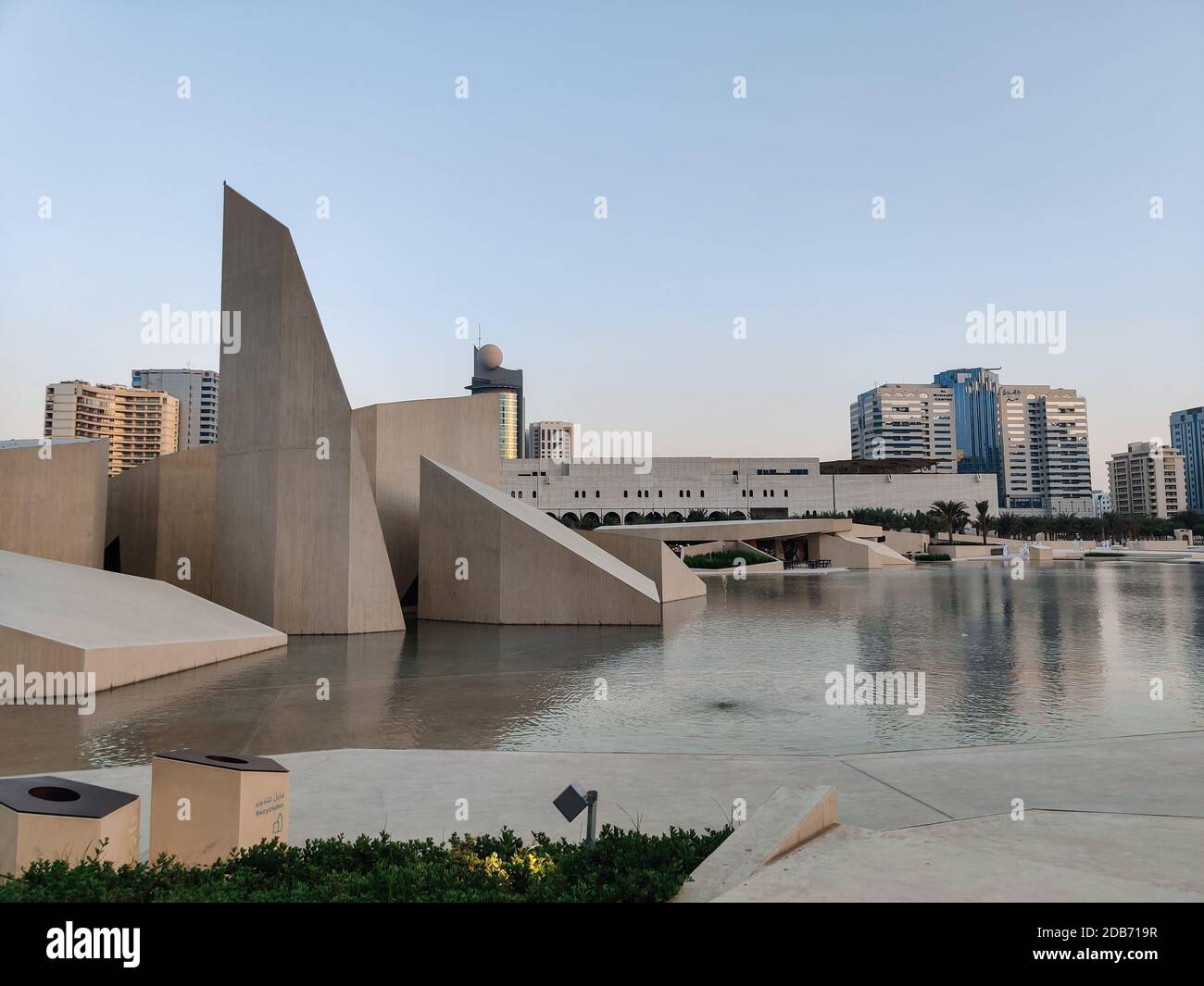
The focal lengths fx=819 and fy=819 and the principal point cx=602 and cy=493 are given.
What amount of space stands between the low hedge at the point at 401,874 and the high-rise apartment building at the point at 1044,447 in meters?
187

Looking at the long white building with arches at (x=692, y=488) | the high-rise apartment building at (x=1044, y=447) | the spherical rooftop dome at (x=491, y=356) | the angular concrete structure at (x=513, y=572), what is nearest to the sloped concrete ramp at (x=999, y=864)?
the angular concrete structure at (x=513, y=572)

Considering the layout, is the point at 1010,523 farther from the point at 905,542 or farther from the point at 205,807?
the point at 205,807

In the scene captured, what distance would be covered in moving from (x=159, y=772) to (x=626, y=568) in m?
19.4

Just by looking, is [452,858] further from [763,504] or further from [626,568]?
[763,504]

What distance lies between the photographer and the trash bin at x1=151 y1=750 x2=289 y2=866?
4953 millimetres

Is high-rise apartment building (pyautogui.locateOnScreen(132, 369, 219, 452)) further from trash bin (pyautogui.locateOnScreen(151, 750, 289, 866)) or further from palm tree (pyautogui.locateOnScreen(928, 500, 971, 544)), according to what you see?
trash bin (pyautogui.locateOnScreen(151, 750, 289, 866))

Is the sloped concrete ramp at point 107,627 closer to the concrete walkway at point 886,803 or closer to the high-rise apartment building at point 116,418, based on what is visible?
the concrete walkway at point 886,803

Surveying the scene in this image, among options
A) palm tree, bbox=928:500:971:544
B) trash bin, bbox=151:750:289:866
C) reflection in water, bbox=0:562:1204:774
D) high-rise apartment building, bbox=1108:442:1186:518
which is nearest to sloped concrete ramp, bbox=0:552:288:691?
reflection in water, bbox=0:562:1204:774

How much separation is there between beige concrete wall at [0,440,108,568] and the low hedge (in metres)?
18.3

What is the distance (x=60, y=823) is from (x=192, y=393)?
6172 inches
